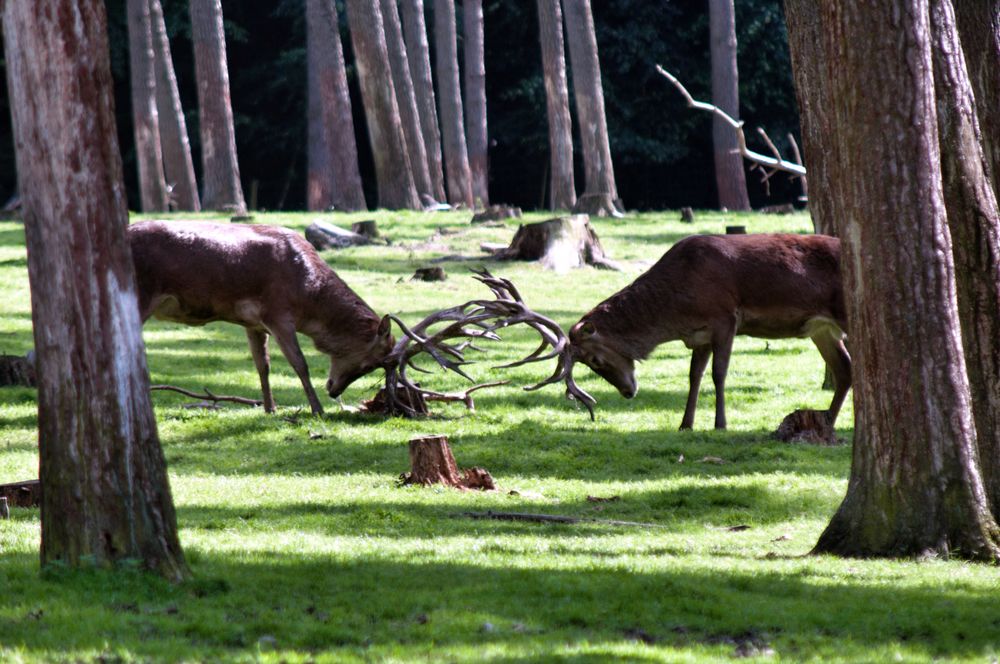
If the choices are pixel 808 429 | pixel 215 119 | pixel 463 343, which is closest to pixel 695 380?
pixel 808 429

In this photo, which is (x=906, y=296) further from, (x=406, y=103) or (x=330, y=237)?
(x=406, y=103)

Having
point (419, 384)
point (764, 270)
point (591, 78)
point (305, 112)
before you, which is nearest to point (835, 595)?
point (764, 270)

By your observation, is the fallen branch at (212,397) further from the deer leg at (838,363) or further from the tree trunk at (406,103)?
the tree trunk at (406,103)

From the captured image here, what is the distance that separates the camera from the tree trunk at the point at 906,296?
8.66m

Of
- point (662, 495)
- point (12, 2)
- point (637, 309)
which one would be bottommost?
point (662, 495)

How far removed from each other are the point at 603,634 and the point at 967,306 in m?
4.06

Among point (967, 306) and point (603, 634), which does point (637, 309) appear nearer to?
point (967, 306)

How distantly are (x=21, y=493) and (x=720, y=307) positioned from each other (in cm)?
695

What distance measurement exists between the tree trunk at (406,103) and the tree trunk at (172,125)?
212 inches

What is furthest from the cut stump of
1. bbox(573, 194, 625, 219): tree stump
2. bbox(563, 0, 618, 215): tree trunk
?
bbox(563, 0, 618, 215): tree trunk

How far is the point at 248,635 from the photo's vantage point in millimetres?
6738

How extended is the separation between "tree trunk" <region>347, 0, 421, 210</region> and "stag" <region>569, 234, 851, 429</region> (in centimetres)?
1923

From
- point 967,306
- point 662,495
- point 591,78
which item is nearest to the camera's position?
point 967,306

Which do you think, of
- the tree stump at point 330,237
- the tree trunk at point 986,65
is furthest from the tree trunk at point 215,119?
the tree trunk at point 986,65
